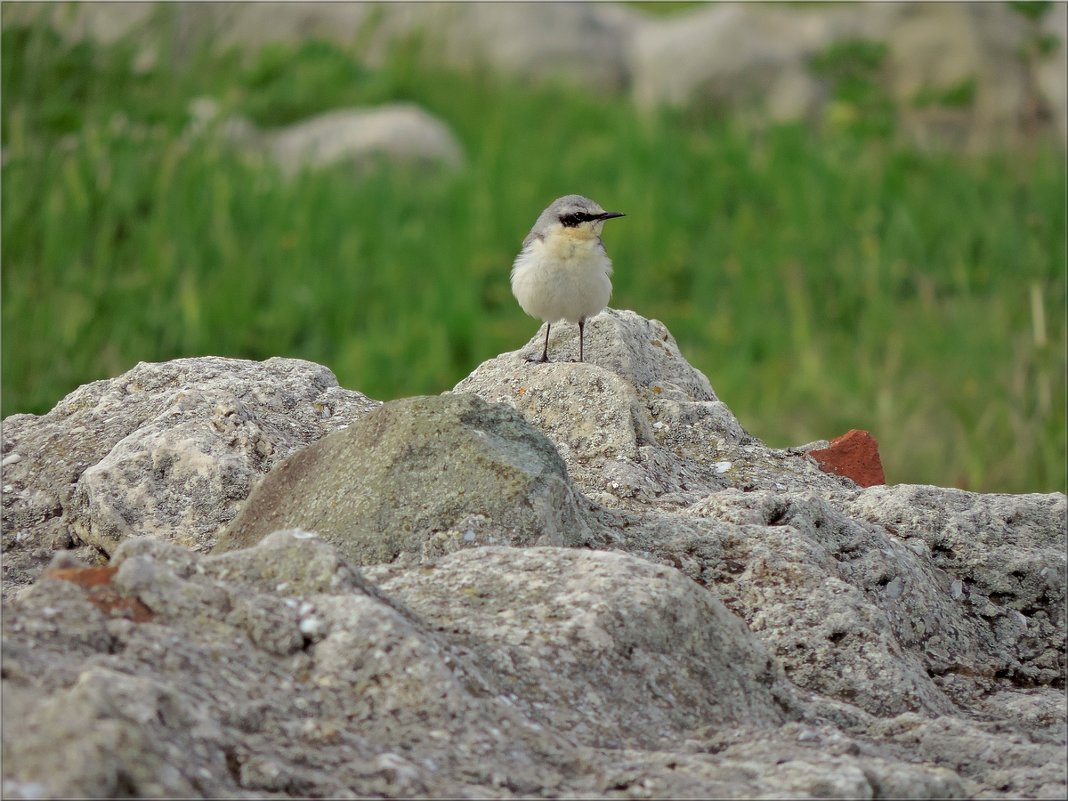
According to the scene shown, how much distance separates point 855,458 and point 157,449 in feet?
6.61

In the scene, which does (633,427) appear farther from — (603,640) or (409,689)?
(409,689)

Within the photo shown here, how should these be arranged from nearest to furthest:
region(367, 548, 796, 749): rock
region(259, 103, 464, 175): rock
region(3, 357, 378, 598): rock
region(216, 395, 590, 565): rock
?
region(367, 548, 796, 749): rock, region(216, 395, 590, 565): rock, region(3, 357, 378, 598): rock, region(259, 103, 464, 175): rock

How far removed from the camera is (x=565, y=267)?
5.20 metres

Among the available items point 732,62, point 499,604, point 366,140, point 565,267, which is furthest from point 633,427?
point 732,62

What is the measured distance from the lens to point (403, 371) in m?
9.95

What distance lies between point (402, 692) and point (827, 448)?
2.27m

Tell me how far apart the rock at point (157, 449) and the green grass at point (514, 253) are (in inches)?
182

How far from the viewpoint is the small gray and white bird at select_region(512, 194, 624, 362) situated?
4.99 metres

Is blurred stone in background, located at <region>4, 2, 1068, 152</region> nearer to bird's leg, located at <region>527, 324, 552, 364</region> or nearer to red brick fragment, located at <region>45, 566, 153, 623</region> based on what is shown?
bird's leg, located at <region>527, 324, 552, 364</region>

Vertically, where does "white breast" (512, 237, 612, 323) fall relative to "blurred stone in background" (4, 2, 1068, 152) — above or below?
below

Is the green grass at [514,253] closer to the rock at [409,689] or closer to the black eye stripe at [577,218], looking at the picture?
the black eye stripe at [577,218]

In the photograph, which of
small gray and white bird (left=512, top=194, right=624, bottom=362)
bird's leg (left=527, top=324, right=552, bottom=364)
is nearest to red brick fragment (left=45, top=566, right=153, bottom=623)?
bird's leg (left=527, top=324, right=552, bottom=364)

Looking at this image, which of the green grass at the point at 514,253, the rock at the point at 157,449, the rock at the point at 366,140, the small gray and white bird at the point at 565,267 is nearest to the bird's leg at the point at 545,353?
the small gray and white bird at the point at 565,267

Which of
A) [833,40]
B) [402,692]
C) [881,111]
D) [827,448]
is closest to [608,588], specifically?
[402,692]
